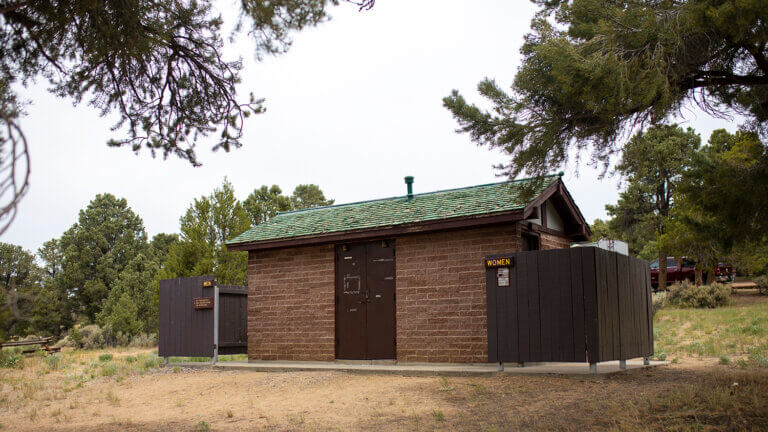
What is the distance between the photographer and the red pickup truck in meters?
27.6

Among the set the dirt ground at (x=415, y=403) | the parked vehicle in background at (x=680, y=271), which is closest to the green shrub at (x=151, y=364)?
the dirt ground at (x=415, y=403)

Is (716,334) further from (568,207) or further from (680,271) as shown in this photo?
(680,271)

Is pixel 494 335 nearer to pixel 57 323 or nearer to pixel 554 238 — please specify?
pixel 554 238

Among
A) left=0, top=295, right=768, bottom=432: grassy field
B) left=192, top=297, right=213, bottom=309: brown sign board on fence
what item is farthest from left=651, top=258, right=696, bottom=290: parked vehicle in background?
left=192, top=297, right=213, bottom=309: brown sign board on fence

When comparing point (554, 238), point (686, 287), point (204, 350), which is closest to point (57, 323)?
point (204, 350)

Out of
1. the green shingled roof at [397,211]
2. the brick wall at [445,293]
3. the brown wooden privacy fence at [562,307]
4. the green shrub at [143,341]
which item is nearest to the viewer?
the brown wooden privacy fence at [562,307]

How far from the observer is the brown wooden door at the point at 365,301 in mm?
11852

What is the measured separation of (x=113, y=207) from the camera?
32.3m

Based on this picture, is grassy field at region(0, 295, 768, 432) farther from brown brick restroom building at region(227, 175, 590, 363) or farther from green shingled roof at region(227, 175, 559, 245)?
green shingled roof at region(227, 175, 559, 245)

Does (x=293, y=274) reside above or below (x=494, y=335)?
above

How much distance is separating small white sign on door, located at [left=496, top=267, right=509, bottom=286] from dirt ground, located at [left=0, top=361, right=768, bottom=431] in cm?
141

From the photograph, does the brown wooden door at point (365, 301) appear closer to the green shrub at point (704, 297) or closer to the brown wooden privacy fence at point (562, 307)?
the brown wooden privacy fence at point (562, 307)

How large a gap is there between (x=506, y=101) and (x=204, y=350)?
8445 mm

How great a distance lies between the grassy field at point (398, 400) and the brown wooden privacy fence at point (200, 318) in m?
0.59
